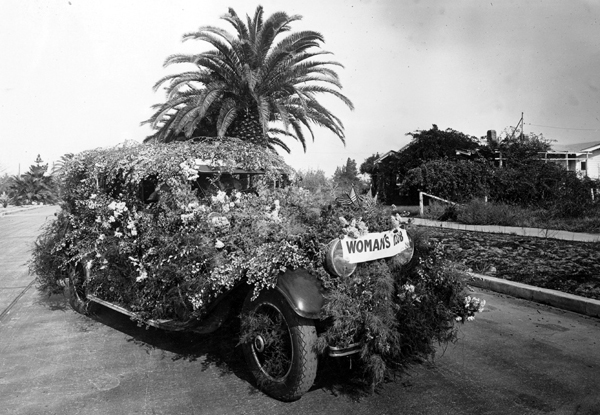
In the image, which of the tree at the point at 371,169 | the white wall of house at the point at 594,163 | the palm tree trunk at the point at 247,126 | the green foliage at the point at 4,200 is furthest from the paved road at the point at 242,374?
the green foliage at the point at 4,200

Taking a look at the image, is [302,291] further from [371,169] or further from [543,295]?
[371,169]

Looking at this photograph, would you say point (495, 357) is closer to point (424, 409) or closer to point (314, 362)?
point (424, 409)

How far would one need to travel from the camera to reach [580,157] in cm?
3216

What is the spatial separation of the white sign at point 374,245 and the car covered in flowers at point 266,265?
0.4 inches

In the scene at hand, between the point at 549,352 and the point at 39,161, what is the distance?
226 ft

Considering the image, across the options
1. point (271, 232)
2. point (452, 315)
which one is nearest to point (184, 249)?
point (271, 232)

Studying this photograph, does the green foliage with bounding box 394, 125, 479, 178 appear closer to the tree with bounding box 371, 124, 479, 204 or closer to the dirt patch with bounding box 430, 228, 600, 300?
the tree with bounding box 371, 124, 479, 204

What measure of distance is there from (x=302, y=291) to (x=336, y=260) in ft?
1.08

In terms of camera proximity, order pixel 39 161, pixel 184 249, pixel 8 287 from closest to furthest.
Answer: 1. pixel 184 249
2. pixel 8 287
3. pixel 39 161

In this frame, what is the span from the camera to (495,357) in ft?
14.2

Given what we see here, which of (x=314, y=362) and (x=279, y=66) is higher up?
(x=279, y=66)

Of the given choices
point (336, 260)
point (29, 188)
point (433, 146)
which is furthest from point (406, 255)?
point (29, 188)

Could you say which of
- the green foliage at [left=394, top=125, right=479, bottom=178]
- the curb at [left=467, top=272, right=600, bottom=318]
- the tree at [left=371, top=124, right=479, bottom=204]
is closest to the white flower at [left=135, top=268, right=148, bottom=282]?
the curb at [left=467, top=272, right=600, bottom=318]

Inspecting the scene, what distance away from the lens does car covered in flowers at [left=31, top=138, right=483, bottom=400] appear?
3.29m
